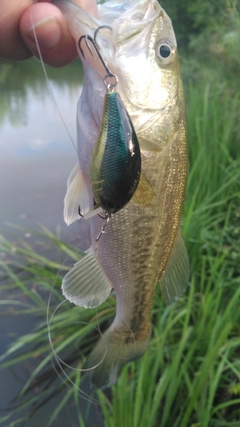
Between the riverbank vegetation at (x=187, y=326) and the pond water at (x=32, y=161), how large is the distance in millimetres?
100

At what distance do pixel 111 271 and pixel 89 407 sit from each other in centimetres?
136

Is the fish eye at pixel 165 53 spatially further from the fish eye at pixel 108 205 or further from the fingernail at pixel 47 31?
the fish eye at pixel 108 205

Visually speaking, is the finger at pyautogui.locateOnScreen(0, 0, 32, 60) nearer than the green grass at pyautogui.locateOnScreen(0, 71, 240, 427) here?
Yes

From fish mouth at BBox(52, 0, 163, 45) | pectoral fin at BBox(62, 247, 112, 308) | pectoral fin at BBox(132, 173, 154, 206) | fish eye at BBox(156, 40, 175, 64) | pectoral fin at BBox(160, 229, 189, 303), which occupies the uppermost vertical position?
fish mouth at BBox(52, 0, 163, 45)

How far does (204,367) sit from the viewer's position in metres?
1.39

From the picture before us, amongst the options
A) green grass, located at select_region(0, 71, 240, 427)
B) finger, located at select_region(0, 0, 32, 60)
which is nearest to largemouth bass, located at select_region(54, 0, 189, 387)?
finger, located at select_region(0, 0, 32, 60)

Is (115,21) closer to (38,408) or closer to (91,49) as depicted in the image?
(91,49)

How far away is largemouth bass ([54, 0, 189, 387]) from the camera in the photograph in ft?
2.43

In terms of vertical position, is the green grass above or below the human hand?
below

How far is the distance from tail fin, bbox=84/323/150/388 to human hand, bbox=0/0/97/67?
0.62 m

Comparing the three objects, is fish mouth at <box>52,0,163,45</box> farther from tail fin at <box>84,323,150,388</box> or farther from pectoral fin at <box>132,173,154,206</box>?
tail fin at <box>84,323,150,388</box>

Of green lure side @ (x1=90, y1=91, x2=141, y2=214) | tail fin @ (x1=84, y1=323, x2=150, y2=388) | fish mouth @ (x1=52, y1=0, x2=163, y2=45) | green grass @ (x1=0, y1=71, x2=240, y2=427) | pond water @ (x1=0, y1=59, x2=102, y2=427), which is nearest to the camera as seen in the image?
green lure side @ (x1=90, y1=91, x2=141, y2=214)

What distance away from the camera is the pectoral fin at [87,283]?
83cm

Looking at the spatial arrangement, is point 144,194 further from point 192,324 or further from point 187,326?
point 192,324
